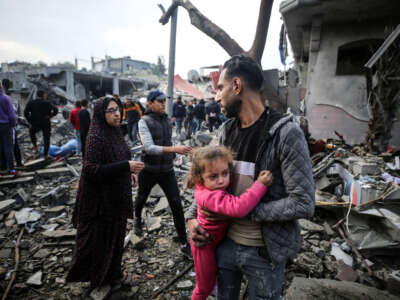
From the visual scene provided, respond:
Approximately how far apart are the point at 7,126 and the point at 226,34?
5974 millimetres

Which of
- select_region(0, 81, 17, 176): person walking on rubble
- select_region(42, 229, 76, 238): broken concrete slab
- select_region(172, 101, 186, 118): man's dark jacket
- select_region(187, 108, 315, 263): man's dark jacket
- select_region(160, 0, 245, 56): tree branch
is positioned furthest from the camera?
select_region(172, 101, 186, 118): man's dark jacket

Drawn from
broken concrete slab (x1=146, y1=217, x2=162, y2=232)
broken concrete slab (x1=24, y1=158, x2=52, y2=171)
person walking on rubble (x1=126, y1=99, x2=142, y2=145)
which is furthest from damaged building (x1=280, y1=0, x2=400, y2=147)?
broken concrete slab (x1=24, y1=158, x2=52, y2=171)

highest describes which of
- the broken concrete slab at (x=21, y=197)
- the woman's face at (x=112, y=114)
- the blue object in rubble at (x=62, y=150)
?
the woman's face at (x=112, y=114)

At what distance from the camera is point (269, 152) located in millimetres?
1268

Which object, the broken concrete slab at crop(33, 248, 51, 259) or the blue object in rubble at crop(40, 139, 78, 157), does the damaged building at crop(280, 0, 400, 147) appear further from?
the blue object in rubble at crop(40, 139, 78, 157)

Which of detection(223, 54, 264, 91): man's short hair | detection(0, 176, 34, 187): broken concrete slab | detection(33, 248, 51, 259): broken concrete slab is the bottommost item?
detection(33, 248, 51, 259): broken concrete slab

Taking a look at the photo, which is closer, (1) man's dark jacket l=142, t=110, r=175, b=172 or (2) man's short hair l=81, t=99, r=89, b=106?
(1) man's dark jacket l=142, t=110, r=175, b=172

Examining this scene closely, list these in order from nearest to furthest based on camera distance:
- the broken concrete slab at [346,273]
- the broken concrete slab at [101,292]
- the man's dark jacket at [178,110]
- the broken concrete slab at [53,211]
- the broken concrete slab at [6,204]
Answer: the broken concrete slab at [101,292] → the broken concrete slab at [346,273] → the broken concrete slab at [53,211] → the broken concrete slab at [6,204] → the man's dark jacket at [178,110]

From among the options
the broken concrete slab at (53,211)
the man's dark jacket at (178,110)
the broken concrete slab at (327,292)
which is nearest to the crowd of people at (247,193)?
the broken concrete slab at (327,292)

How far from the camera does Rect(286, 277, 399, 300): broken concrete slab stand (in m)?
2.10

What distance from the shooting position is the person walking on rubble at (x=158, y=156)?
308cm

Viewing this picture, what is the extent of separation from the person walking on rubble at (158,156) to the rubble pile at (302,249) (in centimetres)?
53

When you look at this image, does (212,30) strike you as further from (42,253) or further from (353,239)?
(42,253)

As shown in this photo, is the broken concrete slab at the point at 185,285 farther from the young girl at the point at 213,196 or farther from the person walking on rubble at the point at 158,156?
the young girl at the point at 213,196
